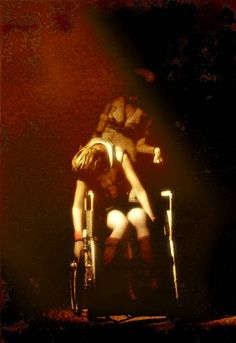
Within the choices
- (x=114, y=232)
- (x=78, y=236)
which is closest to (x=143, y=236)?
(x=114, y=232)

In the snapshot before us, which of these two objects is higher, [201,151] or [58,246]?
[201,151]

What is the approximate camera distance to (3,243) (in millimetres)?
5707

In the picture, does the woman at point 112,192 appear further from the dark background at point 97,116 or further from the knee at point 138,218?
the dark background at point 97,116

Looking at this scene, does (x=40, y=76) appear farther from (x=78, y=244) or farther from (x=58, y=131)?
(x=78, y=244)

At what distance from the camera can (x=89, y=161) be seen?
5.65 meters

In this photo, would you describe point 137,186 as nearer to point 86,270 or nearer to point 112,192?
point 112,192

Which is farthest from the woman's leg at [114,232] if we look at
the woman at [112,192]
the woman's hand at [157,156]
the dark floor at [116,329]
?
the woman's hand at [157,156]

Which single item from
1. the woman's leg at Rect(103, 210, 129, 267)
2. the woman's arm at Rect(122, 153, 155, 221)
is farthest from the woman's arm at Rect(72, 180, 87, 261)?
the woman's arm at Rect(122, 153, 155, 221)

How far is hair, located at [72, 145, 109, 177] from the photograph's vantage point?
223 inches

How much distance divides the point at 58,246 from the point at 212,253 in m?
1.76

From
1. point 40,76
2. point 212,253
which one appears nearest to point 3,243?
point 40,76

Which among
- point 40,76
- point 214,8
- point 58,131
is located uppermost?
point 214,8

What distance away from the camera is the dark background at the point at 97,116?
5824mm

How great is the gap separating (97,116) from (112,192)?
0.92m
